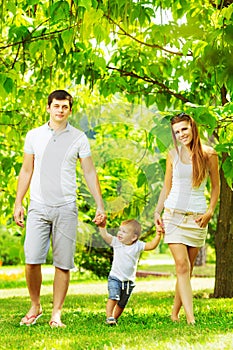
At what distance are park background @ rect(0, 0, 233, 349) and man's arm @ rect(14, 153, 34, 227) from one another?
0.50m

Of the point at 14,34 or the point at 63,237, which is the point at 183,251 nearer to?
the point at 63,237

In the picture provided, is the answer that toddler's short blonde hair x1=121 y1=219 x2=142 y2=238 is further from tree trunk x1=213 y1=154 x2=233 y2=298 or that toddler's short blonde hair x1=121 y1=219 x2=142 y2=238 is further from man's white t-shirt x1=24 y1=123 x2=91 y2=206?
tree trunk x1=213 y1=154 x2=233 y2=298

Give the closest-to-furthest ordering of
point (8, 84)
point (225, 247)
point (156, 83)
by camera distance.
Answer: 1. point (8, 84)
2. point (156, 83)
3. point (225, 247)

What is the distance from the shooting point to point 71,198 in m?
4.88

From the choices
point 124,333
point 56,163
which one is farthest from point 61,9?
point 124,333

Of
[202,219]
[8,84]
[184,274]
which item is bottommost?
[184,274]

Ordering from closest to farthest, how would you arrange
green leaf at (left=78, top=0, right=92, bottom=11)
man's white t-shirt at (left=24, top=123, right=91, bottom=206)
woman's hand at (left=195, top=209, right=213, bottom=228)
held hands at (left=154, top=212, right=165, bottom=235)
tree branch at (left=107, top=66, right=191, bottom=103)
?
1. green leaf at (left=78, top=0, right=92, bottom=11)
2. man's white t-shirt at (left=24, top=123, right=91, bottom=206)
3. woman's hand at (left=195, top=209, right=213, bottom=228)
4. held hands at (left=154, top=212, right=165, bottom=235)
5. tree branch at (left=107, top=66, right=191, bottom=103)

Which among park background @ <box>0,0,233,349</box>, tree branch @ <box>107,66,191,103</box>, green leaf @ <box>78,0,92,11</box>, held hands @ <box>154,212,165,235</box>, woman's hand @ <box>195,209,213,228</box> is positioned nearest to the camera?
green leaf @ <box>78,0,92,11</box>

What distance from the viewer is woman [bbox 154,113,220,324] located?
4.93 m

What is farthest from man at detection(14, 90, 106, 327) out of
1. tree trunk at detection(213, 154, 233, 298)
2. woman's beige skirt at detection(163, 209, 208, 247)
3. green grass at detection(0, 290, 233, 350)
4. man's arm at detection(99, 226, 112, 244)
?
tree trunk at detection(213, 154, 233, 298)

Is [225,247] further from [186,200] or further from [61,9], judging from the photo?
[61,9]

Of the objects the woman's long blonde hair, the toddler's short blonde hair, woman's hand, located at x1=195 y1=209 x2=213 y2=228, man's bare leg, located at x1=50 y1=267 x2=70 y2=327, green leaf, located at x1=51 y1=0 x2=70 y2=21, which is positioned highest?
green leaf, located at x1=51 y1=0 x2=70 y2=21

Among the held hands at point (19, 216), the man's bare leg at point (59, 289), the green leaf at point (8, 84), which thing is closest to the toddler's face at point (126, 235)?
the man's bare leg at point (59, 289)

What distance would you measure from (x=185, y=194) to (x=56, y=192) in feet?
3.02
